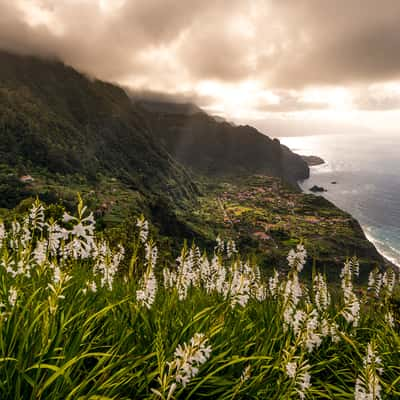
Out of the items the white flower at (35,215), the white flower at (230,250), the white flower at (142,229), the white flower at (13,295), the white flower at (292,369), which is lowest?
the white flower at (292,369)

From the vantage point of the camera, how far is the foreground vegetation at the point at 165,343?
9.67ft

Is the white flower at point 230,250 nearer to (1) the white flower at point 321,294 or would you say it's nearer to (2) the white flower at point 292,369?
(1) the white flower at point 321,294

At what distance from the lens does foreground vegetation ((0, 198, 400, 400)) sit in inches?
116

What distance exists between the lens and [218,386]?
380 centimetres

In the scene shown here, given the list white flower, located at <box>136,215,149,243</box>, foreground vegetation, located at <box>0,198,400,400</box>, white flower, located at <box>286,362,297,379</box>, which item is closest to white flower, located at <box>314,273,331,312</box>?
foreground vegetation, located at <box>0,198,400,400</box>

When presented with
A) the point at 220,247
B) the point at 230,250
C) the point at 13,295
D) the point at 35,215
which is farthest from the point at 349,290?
the point at 35,215

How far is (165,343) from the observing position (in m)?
3.98

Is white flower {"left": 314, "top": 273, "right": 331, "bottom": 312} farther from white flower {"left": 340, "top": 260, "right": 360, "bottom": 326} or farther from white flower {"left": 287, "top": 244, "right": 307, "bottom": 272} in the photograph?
white flower {"left": 287, "top": 244, "right": 307, "bottom": 272}

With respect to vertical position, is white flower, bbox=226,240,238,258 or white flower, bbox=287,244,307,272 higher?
white flower, bbox=287,244,307,272

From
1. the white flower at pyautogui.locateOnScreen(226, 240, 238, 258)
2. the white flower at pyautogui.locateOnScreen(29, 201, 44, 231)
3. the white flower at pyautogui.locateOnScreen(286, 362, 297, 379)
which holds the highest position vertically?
the white flower at pyautogui.locateOnScreen(29, 201, 44, 231)

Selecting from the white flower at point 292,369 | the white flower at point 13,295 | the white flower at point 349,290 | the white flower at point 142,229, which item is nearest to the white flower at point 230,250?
the white flower at point 142,229

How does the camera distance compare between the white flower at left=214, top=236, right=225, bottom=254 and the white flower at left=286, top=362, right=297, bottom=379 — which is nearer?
the white flower at left=286, top=362, right=297, bottom=379

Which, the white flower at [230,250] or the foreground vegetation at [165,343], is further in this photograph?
the white flower at [230,250]

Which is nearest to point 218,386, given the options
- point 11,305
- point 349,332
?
point 11,305
